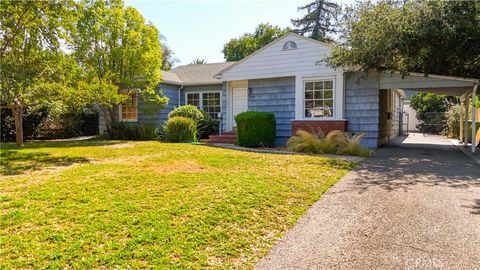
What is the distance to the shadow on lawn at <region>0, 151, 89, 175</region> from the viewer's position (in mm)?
6613

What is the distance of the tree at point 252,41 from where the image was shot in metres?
36.3

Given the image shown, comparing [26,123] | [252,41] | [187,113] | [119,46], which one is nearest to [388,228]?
[187,113]

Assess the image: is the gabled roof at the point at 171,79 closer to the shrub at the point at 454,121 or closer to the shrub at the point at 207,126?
the shrub at the point at 207,126

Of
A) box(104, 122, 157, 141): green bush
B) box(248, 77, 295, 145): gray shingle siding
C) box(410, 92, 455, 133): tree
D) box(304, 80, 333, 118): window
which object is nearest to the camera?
box(304, 80, 333, 118): window

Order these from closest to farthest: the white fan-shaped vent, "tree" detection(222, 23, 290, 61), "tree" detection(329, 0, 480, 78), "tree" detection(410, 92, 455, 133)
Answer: "tree" detection(329, 0, 480, 78) → the white fan-shaped vent → "tree" detection(410, 92, 455, 133) → "tree" detection(222, 23, 290, 61)

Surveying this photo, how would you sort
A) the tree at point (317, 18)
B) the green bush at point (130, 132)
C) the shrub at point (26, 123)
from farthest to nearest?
the tree at point (317, 18) → the green bush at point (130, 132) → the shrub at point (26, 123)

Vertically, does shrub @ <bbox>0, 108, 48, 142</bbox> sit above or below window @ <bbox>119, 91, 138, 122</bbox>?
below

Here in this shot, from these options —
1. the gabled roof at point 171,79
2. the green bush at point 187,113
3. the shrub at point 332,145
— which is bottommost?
the shrub at point 332,145

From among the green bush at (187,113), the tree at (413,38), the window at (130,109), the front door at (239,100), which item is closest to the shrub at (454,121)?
the tree at (413,38)

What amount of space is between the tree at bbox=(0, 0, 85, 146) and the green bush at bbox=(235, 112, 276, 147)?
5.02 m

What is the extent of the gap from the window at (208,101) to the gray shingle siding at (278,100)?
306 centimetres

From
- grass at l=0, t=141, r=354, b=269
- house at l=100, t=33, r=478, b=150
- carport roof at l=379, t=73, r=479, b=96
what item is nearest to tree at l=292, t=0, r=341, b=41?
house at l=100, t=33, r=478, b=150

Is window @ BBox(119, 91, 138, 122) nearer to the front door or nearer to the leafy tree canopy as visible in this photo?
the leafy tree canopy

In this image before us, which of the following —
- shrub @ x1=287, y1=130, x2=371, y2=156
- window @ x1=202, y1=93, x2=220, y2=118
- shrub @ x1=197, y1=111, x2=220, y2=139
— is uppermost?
window @ x1=202, y1=93, x2=220, y2=118
